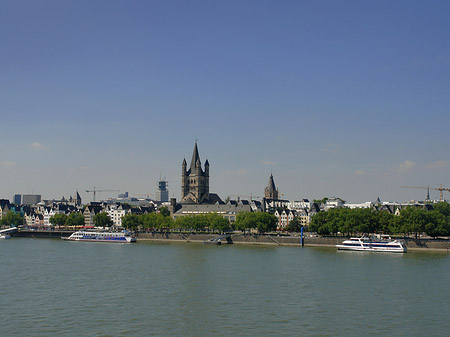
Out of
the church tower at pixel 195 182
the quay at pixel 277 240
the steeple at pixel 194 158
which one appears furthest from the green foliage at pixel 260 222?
the steeple at pixel 194 158

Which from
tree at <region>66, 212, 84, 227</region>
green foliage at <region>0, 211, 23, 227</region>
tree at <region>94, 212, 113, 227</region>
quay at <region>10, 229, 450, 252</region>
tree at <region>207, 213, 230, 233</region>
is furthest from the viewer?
green foliage at <region>0, 211, 23, 227</region>

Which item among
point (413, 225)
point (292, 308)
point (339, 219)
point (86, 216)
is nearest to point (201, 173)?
point (86, 216)

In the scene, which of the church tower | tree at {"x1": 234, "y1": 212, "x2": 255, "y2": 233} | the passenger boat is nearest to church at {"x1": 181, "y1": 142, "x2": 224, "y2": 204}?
the church tower

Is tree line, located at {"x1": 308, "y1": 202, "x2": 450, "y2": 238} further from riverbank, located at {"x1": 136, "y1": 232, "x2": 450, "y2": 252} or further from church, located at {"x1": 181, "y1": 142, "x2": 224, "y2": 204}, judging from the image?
church, located at {"x1": 181, "y1": 142, "x2": 224, "y2": 204}

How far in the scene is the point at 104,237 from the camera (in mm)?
111438

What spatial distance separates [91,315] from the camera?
117 feet

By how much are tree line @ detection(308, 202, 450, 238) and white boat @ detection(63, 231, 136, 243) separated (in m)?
38.4

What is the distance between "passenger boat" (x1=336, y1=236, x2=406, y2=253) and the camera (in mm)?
83062

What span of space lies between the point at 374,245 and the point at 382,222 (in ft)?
52.8

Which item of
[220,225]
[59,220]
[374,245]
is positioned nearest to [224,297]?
[374,245]

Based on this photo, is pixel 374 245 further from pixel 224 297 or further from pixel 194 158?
pixel 194 158

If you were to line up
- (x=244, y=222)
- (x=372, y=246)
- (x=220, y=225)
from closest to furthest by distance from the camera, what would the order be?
(x=372, y=246), (x=244, y=222), (x=220, y=225)

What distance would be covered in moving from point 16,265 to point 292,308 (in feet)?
126

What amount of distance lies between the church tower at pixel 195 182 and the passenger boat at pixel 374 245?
83915 millimetres
